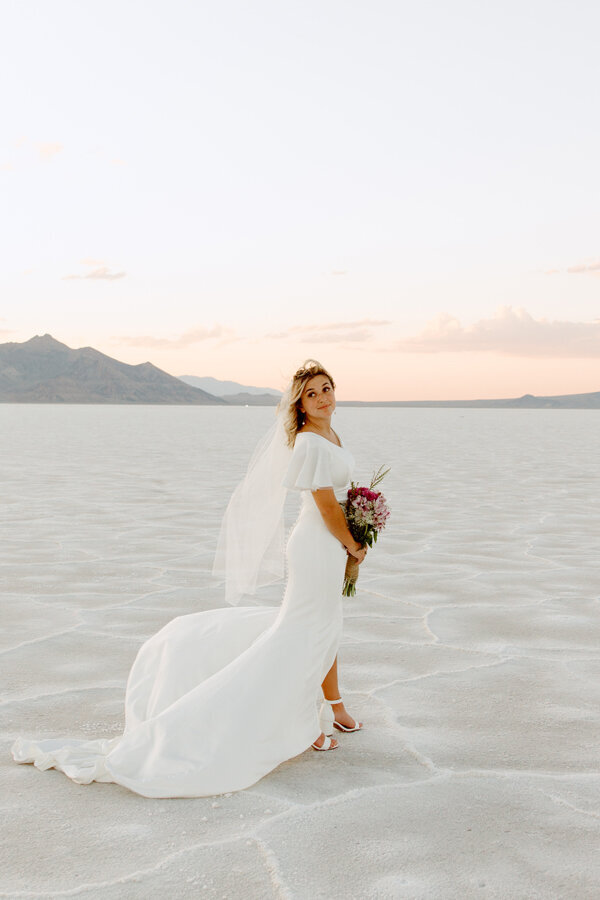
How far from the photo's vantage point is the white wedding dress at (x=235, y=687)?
9.95 feet

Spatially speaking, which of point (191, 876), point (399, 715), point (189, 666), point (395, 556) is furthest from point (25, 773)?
point (395, 556)

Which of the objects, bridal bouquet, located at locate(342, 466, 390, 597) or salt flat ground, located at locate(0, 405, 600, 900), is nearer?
salt flat ground, located at locate(0, 405, 600, 900)

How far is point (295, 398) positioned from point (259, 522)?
21.6 inches

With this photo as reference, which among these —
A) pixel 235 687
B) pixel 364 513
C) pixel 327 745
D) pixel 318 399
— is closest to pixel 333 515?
pixel 364 513

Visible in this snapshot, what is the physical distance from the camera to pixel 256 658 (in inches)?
128

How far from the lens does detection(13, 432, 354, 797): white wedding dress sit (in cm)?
303

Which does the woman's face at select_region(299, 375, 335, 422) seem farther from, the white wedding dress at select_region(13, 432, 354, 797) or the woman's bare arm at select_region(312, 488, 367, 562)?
the woman's bare arm at select_region(312, 488, 367, 562)

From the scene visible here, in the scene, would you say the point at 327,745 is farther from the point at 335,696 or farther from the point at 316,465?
the point at 316,465

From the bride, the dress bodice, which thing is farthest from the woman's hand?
the dress bodice

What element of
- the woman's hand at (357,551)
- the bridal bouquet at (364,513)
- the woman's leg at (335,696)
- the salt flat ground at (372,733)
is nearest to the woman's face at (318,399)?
the bridal bouquet at (364,513)

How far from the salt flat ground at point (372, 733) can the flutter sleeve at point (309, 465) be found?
0.90 metres

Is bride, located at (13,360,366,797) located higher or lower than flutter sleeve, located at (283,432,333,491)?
lower

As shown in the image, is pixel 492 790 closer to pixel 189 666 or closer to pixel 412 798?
pixel 412 798

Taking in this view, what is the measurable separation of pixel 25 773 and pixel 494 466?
16.8 m
